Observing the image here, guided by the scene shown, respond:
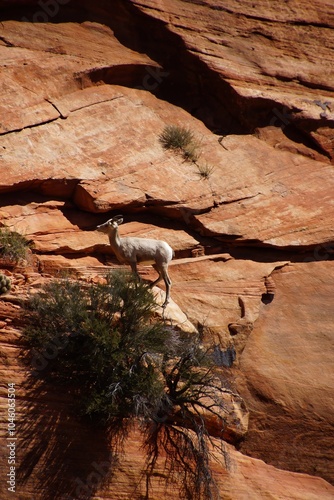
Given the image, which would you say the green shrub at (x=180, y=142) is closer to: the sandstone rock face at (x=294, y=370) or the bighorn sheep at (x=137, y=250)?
the sandstone rock face at (x=294, y=370)

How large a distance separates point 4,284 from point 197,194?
5455mm

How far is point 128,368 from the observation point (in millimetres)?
11906

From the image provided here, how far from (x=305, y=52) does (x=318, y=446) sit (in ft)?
34.3

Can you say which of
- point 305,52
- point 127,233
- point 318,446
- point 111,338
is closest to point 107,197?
point 127,233

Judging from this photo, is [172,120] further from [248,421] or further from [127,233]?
[248,421]

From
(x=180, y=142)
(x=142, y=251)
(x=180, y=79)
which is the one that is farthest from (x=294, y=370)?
(x=180, y=79)

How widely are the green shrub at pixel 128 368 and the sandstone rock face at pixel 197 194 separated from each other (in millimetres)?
362

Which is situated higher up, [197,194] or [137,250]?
[197,194]

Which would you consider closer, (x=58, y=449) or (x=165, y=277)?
(x=58, y=449)

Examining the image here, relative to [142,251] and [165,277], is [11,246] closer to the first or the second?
[142,251]

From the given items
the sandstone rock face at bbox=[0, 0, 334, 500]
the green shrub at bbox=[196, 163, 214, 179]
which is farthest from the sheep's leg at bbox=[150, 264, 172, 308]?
the green shrub at bbox=[196, 163, 214, 179]

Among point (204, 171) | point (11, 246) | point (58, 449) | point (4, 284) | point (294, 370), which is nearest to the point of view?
point (58, 449)

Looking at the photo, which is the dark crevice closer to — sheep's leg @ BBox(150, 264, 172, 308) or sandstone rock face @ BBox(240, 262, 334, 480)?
sandstone rock face @ BBox(240, 262, 334, 480)

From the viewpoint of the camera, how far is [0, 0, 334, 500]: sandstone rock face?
1211 centimetres
